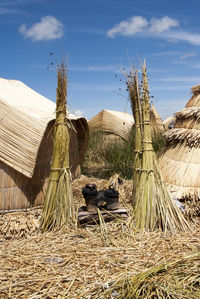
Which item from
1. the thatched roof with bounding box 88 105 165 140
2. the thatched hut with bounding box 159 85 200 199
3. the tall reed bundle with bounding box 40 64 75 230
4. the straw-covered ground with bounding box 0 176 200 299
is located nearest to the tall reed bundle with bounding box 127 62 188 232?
the straw-covered ground with bounding box 0 176 200 299

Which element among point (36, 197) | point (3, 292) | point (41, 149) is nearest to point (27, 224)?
point (36, 197)

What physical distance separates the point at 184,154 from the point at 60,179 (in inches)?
73.7

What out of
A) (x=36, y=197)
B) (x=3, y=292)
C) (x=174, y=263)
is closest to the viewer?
(x=3, y=292)

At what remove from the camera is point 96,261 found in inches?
116

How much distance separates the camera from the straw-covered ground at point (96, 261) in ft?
8.16

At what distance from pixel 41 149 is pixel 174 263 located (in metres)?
2.35

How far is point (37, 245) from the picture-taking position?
11.5 ft

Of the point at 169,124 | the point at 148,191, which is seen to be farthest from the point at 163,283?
the point at 169,124

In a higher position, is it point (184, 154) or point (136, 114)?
point (136, 114)

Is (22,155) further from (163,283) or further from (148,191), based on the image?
(163,283)

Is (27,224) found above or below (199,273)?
above

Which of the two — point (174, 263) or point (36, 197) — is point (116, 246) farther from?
point (36, 197)

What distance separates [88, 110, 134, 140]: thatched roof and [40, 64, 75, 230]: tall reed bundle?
620 cm

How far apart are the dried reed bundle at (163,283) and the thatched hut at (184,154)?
1901 mm
